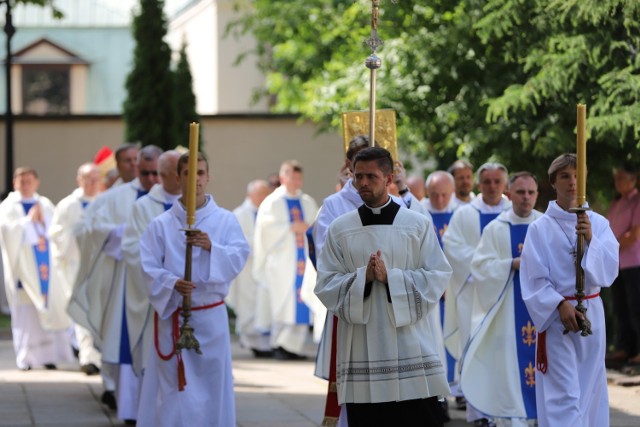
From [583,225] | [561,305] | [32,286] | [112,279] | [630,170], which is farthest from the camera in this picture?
[32,286]

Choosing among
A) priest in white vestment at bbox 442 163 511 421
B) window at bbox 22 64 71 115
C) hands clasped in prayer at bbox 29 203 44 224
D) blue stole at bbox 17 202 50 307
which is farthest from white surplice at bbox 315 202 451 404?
window at bbox 22 64 71 115

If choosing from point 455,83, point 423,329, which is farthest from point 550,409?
point 455,83

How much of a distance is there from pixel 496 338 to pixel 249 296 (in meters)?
7.17

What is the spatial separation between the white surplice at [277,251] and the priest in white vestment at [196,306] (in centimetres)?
707

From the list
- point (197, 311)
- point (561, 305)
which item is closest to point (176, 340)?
point (197, 311)

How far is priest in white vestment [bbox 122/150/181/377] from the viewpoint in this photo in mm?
9547

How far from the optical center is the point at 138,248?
10023 millimetres

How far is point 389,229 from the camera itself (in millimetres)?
6699

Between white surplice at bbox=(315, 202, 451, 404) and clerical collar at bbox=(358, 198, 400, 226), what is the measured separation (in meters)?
0.03

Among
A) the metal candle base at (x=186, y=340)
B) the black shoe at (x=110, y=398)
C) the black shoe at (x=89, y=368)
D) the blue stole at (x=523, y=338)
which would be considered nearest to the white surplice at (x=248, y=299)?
the black shoe at (x=89, y=368)

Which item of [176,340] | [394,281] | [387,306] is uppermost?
[394,281]

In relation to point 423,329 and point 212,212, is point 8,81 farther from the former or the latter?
point 423,329

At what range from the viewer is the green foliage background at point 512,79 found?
1193 cm

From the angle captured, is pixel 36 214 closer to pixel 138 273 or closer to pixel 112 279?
pixel 112 279
